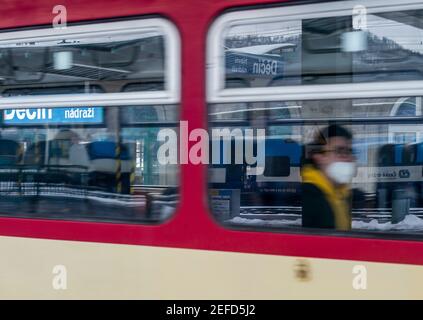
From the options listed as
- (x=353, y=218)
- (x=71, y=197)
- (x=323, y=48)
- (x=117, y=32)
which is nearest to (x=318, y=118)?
(x=323, y=48)

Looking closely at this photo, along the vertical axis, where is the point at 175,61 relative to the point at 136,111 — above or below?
above

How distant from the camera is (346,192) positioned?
9.14 ft

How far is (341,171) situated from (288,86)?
443mm

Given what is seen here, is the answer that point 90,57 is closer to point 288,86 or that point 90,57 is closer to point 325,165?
point 288,86

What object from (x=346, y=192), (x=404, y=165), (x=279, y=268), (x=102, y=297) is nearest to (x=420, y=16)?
(x=404, y=165)

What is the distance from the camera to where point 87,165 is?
329 cm

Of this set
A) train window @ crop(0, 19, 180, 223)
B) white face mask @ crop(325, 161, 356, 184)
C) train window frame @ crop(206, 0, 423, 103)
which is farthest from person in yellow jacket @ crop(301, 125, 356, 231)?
train window @ crop(0, 19, 180, 223)

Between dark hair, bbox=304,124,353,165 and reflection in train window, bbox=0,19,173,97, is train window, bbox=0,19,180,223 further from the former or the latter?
dark hair, bbox=304,124,353,165

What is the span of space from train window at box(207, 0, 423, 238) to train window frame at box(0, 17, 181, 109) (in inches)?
7.5

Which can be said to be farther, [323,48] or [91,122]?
[91,122]

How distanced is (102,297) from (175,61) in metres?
1.24

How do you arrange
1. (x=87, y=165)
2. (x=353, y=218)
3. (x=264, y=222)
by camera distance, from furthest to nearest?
(x=87, y=165) → (x=264, y=222) → (x=353, y=218)

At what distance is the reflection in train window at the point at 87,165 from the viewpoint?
309cm
